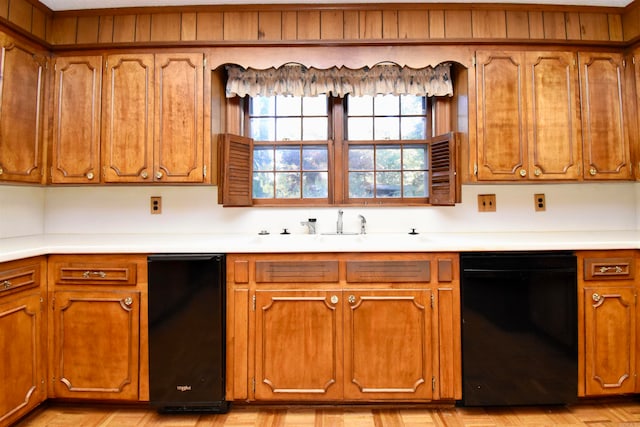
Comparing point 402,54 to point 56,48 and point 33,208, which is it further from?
point 33,208

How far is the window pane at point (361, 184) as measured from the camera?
255 centimetres

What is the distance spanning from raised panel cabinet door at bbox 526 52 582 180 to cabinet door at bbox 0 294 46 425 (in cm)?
291

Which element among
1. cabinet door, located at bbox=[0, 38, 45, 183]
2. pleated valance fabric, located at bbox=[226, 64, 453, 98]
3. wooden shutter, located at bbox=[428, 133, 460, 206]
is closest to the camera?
cabinet door, located at bbox=[0, 38, 45, 183]

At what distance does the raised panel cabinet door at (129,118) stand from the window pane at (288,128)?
2.79ft

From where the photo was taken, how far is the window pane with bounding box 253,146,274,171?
2559 mm

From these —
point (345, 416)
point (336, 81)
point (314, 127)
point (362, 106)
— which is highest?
point (336, 81)

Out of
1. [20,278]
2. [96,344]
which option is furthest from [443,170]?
[20,278]

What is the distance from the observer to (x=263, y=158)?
256 cm

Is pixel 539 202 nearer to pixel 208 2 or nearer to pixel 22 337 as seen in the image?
pixel 208 2

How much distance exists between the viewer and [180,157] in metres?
2.15

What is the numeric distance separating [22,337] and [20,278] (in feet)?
0.98

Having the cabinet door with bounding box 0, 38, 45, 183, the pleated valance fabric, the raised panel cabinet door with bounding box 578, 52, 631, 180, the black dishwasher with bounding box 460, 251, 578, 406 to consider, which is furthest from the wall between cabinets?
the pleated valance fabric

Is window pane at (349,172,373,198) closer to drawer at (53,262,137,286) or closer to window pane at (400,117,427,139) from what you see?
window pane at (400,117,427,139)

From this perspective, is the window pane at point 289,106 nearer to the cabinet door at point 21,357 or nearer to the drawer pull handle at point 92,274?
the drawer pull handle at point 92,274
